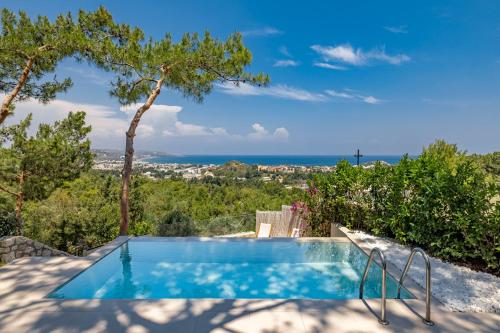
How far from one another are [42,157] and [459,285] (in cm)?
1026

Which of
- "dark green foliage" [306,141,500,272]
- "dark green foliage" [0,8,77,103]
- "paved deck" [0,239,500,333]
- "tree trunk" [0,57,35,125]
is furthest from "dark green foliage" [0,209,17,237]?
"dark green foliage" [306,141,500,272]

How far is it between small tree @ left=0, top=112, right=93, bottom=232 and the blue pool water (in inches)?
185

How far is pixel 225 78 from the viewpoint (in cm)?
685

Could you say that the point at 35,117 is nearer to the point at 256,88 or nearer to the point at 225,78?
the point at 225,78

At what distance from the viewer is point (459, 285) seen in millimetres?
3408

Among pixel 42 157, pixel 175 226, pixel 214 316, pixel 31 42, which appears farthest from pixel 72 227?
pixel 214 316

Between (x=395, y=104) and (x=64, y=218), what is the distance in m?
28.9

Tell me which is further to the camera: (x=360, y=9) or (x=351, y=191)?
(x=360, y=9)

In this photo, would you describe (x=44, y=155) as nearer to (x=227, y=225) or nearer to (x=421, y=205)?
(x=227, y=225)

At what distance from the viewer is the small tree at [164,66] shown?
5980 mm

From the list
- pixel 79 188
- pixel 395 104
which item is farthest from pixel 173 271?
pixel 395 104

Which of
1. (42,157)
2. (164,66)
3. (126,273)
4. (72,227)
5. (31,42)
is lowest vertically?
(72,227)

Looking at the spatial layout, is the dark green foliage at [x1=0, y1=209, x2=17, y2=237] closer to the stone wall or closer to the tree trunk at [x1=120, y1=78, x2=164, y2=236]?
the stone wall

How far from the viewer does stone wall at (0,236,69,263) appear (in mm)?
4477
